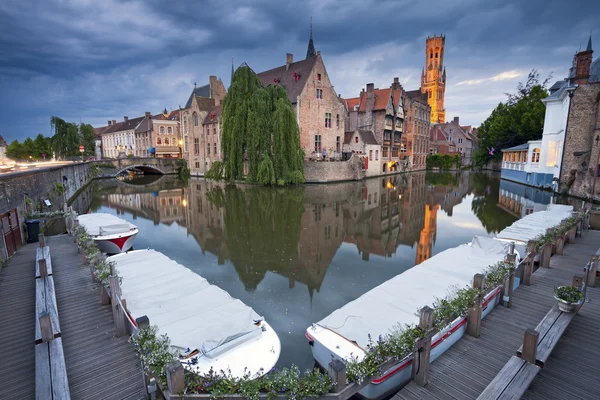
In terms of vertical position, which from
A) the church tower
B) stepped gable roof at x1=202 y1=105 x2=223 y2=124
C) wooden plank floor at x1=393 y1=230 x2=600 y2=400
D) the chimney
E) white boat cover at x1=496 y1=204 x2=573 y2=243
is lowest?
wooden plank floor at x1=393 y1=230 x2=600 y2=400

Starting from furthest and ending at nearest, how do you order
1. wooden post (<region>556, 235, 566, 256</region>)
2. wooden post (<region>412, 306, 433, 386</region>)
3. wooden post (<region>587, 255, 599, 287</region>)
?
wooden post (<region>556, 235, 566, 256</region>), wooden post (<region>587, 255, 599, 287</region>), wooden post (<region>412, 306, 433, 386</region>)

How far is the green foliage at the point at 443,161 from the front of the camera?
2363 inches

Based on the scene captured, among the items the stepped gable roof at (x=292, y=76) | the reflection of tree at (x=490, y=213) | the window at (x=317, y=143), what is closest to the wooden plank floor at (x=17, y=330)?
the reflection of tree at (x=490, y=213)

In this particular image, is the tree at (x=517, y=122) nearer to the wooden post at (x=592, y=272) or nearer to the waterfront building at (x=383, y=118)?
the waterfront building at (x=383, y=118)

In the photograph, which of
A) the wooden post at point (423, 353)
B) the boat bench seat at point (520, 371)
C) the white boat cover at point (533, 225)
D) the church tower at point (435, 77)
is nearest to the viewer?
the boat bench seat at point (520, 371)

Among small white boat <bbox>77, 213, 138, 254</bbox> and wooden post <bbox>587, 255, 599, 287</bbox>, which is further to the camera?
small white boat <bbox>77, 213, 138, 254</bbox>

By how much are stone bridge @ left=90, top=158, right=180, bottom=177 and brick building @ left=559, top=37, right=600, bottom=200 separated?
50.9 meters

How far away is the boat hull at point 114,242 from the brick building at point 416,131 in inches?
1900

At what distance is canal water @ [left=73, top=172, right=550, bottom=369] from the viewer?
917cm

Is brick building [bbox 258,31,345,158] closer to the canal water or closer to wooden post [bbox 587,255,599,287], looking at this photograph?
the canal water

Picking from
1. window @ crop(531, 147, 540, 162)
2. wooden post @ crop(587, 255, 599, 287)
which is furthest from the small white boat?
window @ crop(531, 147, 540, 162)

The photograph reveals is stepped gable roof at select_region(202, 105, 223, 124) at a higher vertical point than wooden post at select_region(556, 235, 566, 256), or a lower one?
higher

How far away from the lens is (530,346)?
4.58 meters

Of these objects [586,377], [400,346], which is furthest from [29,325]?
[586,377]
